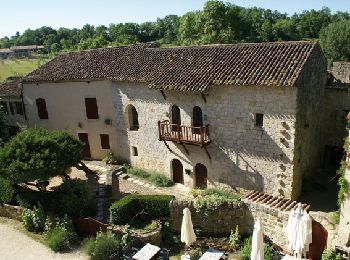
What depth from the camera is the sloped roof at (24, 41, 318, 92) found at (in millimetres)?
18766

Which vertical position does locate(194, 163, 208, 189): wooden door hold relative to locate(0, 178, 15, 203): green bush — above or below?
below

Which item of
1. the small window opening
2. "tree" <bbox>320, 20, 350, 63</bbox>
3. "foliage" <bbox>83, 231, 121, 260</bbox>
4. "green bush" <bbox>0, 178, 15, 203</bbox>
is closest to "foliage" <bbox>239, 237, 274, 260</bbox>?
"foliage" <bbox>83, 231, 121, 260</bbox>

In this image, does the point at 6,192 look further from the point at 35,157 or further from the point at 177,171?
the point at 177,171

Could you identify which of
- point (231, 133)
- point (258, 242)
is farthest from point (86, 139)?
point (258, 242)

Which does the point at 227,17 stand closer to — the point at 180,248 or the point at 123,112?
the point at 123,112

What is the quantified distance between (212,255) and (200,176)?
7.82m

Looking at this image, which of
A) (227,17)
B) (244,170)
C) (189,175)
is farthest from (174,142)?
(227,17)

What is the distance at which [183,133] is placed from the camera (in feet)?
72.2

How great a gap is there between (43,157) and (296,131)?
1340 cm

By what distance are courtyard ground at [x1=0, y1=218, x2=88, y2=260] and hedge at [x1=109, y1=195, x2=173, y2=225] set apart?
2822mm

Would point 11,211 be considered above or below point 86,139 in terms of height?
below

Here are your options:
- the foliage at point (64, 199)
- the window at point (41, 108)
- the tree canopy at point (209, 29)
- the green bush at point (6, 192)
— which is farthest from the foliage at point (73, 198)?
the tree canopy at point (209, 29)

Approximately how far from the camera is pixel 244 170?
20.7 meters

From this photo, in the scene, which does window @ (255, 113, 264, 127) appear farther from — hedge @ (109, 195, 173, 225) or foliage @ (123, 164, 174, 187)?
foliage @ (123, 164, 174, 187)
